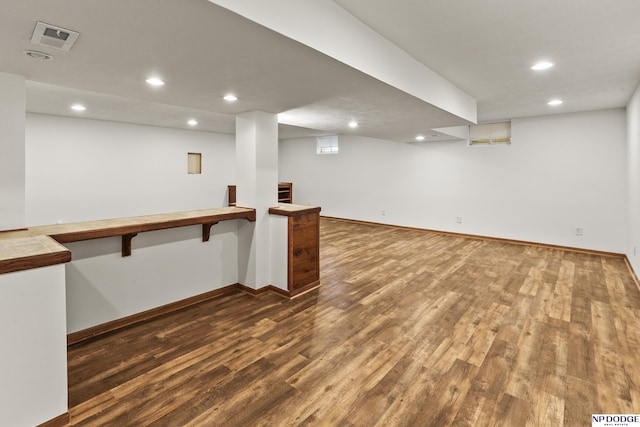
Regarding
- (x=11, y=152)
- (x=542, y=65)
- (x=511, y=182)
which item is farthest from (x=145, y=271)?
(x=511, y=182)

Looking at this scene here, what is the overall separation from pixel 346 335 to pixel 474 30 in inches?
104

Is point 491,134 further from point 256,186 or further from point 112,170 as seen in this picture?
point 112,170

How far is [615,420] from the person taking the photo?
1.81 m

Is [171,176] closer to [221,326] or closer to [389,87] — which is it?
[221,326]

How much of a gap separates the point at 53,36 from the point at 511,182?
23.0 ft

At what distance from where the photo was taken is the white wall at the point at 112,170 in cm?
557

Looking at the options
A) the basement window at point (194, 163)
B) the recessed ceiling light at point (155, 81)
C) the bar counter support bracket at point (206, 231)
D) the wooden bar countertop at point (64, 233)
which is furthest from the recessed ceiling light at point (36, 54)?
the basement window at point (194, 163)

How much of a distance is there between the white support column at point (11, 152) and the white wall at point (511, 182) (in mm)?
7011

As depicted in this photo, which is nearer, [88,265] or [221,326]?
[88,265]

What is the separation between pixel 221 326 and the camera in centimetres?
290

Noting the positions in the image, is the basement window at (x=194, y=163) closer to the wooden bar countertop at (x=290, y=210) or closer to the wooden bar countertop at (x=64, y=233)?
the wooden bar countertop at (x=64, y=233)

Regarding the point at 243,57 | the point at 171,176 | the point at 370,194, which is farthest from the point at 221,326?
the point at 370,194

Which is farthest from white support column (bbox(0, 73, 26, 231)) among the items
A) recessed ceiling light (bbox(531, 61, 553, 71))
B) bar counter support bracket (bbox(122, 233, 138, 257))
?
recessed ceiling light (bbox(531, 61, 553, 71))

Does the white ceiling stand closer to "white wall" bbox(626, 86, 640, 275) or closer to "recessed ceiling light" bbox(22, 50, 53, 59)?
→ "recessed ceiling light" bbox(22, 50, 53, 59)
